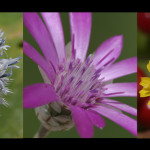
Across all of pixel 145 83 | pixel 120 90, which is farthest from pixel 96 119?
pixel 145 83

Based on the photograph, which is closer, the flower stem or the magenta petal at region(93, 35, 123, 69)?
the flower stem

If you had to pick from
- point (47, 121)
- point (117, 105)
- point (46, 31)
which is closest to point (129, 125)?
point (117, 105)

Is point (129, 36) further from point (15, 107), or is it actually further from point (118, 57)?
point (15, 107)

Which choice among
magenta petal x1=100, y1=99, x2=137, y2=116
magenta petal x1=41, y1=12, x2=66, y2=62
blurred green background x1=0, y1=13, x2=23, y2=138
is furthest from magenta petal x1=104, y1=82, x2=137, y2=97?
blurred green background x1=0, y1=13, x2=23, y2=138

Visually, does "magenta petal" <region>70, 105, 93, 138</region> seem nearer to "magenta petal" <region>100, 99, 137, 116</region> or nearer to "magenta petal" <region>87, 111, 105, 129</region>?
"magenta petal" <region>87, 111, 105, 129</region>

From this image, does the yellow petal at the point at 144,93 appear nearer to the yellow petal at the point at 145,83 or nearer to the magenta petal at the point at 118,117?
the yellow petal at the point at 145,83

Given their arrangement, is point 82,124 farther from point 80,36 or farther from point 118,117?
point 80,36
